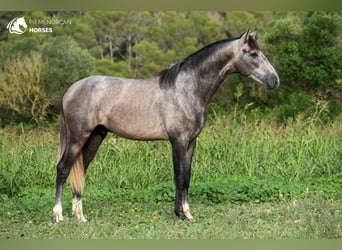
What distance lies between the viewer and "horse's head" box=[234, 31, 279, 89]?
6.41 metres

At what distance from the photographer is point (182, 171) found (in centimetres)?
643

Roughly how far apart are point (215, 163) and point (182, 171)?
95.9 inches

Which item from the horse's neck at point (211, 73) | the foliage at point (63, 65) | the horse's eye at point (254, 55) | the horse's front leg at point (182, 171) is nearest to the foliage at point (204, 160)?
the horse's front leg at point (182, 171)

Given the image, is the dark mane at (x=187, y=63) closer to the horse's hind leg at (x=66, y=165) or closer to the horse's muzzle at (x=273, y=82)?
the horse's muzzle at (x=273, y=82)

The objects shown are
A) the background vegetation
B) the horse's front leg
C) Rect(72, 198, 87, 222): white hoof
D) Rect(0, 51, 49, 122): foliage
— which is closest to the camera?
the background vegetation

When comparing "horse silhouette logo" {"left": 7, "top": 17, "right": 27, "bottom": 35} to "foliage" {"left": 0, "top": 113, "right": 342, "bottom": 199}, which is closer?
"horse silhouette logo" {"left": 7, "top": 17, "right": 27, "bottom": 35}

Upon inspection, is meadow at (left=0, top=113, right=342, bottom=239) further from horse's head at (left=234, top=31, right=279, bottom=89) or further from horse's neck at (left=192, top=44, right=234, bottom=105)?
horse's head at (left=234, top=31, right=279, bottom=89)

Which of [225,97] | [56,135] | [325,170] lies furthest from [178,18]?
[325,170]

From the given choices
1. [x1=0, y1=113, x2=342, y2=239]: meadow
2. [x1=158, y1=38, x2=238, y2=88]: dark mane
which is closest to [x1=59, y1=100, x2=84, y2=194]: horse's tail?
[x1=0, y1=113, x2=342, y2=239]: meadow

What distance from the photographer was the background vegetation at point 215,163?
623 cm

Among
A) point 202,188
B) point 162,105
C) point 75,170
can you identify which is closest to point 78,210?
point 75,170

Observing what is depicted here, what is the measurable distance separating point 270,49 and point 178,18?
5.32 m

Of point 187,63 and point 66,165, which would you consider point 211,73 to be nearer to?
point 187,63

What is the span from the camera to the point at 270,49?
14.5 metres
